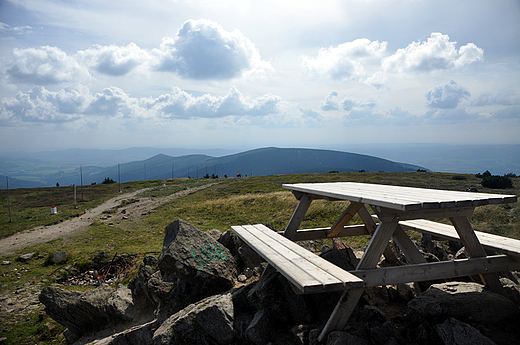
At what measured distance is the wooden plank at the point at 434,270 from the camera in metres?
4.05

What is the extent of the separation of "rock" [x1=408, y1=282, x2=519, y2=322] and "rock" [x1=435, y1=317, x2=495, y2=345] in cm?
24

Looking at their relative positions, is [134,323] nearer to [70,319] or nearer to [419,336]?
[70,319]

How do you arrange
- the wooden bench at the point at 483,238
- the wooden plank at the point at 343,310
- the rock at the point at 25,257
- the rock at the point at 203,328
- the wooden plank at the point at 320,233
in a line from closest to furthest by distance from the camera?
the wooden plank at the point at 343,310 → the rock at the point at 203,328 → the wooden bench at the point at 483,238 → the wooden plank at the point at 320,233 → the rock at the point at 25,257

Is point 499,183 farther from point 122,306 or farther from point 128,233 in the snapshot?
point 122,306

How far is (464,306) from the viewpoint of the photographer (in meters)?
4.03

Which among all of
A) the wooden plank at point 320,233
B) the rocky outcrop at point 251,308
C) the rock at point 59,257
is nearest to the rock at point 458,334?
the rocky outcrop at point 251,308

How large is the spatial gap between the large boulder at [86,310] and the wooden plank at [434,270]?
5395 mm

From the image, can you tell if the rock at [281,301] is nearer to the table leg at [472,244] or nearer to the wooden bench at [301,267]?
the wooden bench at [301,267]

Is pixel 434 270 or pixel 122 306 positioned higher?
pixel 434 270

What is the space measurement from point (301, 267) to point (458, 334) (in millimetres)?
2047

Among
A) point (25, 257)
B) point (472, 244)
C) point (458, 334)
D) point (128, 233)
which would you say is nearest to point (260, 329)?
point (458, 334)

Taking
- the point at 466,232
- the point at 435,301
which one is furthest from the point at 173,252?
the point at 466,232

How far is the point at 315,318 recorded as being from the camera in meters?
4.64

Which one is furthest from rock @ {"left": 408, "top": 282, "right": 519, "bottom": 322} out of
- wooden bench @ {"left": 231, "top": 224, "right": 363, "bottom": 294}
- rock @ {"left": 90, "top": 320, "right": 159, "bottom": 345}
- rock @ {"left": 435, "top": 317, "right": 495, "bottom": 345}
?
rock @ {"left": 90, "top": 320, "right": 159, "bottom": 345}
